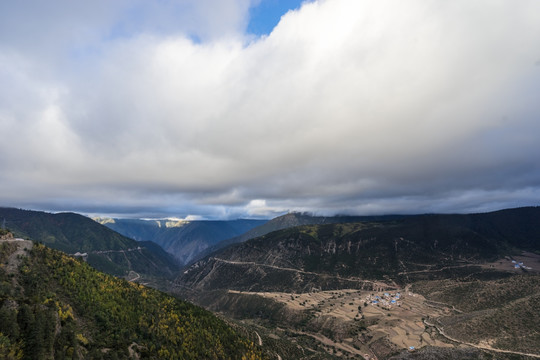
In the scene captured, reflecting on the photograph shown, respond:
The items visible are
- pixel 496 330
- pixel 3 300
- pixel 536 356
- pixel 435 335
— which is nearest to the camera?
pixel 3 300

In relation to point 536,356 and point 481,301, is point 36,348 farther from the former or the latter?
point 481,301

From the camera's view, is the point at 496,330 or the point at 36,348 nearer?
the point at 36,348

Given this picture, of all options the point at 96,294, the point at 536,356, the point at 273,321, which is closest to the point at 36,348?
the point at 96,294

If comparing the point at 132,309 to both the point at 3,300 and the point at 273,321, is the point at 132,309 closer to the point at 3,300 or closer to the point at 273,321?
the point at 3,300

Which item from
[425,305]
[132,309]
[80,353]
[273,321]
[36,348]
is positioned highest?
[36,348]

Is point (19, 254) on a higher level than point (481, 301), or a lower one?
higher

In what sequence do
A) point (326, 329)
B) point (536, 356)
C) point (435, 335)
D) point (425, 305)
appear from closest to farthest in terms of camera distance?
point (536, 356)
point (435, 335)
point (326, 329)
point (425, 305)

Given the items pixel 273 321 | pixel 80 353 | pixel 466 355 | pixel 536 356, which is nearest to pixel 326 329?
pixel 273 321
